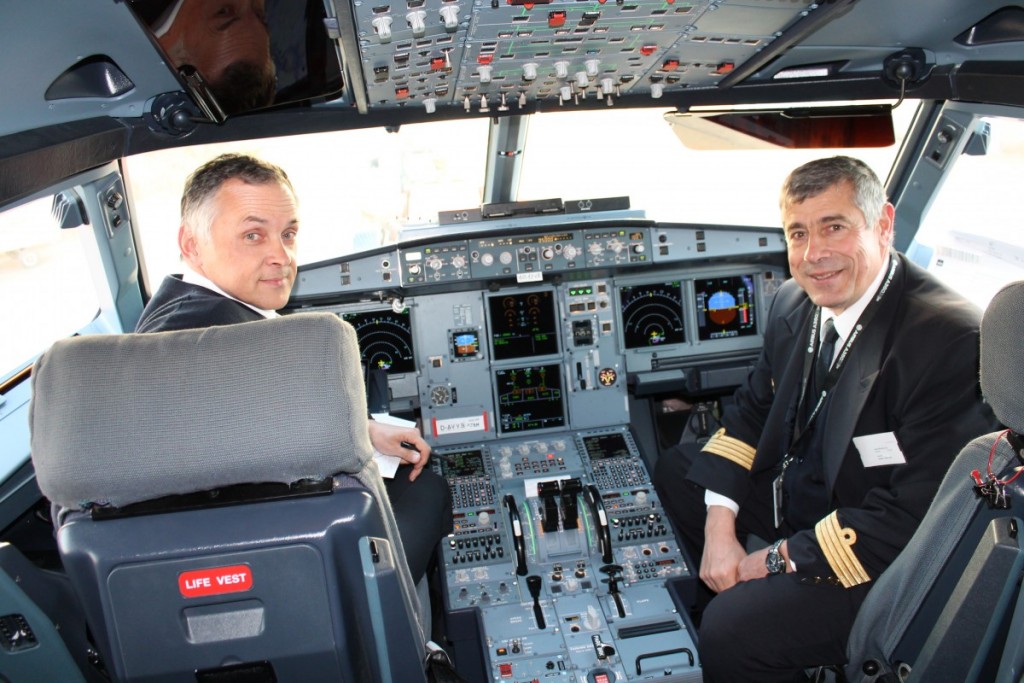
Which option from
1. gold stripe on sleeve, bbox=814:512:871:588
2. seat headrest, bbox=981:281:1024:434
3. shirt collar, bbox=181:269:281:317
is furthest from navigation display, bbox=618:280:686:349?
seat headrest, bbox=981:281:1024:434

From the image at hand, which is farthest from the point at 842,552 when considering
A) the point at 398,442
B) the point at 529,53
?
the point at 529,53

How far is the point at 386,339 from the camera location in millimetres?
3926

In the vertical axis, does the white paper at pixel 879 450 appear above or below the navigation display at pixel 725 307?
below

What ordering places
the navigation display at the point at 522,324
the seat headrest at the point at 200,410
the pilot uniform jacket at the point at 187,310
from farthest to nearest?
1. the navigation display at the point at 522,324
2. the pilot uniform jacket at the point at 187,310
3. the seat headrest at the point at 200,410

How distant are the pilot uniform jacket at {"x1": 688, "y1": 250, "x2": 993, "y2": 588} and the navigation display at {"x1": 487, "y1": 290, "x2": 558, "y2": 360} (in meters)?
1.44

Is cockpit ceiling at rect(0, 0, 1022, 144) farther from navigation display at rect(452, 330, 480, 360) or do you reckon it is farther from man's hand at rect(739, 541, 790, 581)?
man's hand at rect(739, 541, 790, 581)

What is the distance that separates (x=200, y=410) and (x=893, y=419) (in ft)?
6.51

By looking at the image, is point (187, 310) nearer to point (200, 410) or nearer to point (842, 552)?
point (200, 410)

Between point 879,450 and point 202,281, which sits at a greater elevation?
point 202,281

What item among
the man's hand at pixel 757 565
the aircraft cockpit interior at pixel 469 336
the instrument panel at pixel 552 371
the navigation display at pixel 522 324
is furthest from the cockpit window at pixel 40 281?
the man's hand at pixel 757 565

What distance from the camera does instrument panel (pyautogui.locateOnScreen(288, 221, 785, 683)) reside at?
3.24 metres

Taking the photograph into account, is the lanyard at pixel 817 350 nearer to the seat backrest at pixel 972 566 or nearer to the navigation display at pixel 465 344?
the seat backrest at pixel 972 566

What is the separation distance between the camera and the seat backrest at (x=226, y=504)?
Result: 137 cm

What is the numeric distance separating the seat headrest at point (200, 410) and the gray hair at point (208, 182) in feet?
2.61
